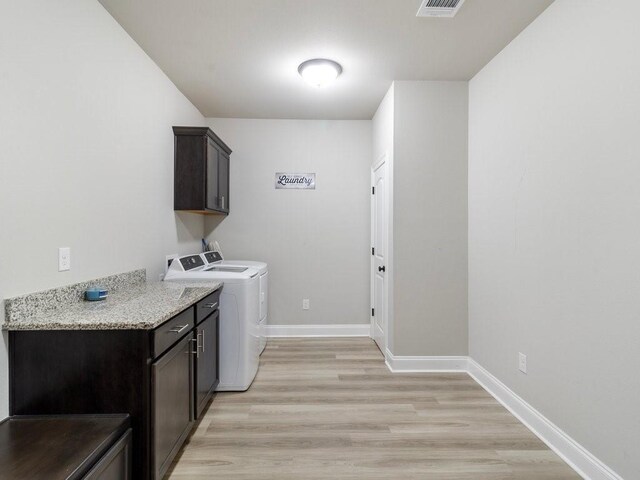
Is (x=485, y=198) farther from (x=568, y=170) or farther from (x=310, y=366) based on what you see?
(x=310, y=366)

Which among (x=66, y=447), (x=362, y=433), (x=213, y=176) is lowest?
(x=362, y=433)

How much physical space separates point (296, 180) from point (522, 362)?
9.47ft

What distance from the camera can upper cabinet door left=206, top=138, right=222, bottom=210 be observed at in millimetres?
3109

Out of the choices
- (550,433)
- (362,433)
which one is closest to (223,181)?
(362,433)

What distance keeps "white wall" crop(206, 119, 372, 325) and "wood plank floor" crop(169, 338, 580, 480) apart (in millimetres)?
1177

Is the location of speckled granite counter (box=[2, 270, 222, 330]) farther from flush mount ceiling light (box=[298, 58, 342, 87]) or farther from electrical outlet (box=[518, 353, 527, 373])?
electrical outlet (box=[518, 353, 527, 373])

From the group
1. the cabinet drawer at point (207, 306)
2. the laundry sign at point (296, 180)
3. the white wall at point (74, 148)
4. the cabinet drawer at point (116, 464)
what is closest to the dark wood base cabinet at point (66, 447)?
the cabinet drawer at point (116, 464)

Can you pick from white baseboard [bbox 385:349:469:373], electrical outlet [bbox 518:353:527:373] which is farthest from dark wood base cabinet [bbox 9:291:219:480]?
electrical outlet [bbox 518:353:527:373]

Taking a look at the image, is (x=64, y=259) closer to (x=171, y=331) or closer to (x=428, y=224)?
(x=171, y=331)

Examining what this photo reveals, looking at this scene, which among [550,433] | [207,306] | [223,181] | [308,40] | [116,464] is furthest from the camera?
[223,181]

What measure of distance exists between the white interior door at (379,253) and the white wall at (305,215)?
183 millimetres

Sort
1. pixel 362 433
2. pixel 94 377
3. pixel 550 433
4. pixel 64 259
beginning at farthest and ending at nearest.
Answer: pixel 362 433 → pixel 550 433 → pixel 64 259 → pixel 94 377

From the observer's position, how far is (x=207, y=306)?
223cm

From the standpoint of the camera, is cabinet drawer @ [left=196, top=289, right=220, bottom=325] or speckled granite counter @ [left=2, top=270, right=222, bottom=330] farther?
cabinet drawer @ [left=196, top=289, right=220, bottom=325]
